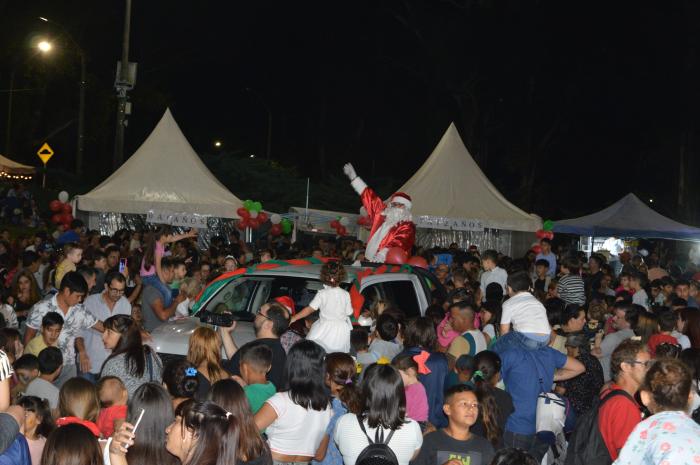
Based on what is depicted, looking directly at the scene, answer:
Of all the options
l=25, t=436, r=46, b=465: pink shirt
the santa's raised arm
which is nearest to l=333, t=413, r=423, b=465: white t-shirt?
l=25, t=436, r=46, b=465: pink shirt

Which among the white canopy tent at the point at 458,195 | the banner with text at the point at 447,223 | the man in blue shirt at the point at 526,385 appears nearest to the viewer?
the man in blue shirt at the point at 526,385

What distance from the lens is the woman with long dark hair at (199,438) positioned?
4.16 metres

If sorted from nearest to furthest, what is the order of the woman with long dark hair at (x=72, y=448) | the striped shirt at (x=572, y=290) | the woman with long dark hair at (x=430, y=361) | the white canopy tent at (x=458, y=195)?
1. the woman with long dark hair at (x=72, y=448)
2. the woman with long dark hair at (x=430, y=361)
3. the striped shirt at (x=572, y=290)
4. the white canopy tent at (x=458, y=195)

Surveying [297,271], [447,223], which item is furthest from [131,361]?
[447,223]

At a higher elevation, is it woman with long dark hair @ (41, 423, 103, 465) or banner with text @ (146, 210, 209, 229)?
banner with text @ (146, 210, 209, 229)

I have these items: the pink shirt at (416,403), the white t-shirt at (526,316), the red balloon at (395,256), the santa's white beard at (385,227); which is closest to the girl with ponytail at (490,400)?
the pink shirt at (416,403)

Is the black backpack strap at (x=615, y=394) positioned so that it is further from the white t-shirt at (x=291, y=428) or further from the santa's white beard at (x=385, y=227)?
the santa's white beard at (x=385, y=227)

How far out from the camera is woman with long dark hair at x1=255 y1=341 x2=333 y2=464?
587 centimetres

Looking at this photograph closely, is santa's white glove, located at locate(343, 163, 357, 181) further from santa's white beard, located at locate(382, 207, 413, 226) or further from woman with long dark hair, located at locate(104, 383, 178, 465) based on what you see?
woman with long dark hair, located at locate(104, 383, 178, 465)

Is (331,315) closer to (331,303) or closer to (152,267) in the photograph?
(331,303)

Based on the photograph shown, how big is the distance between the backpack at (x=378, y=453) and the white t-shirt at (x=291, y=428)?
Answer: 18.0 inches

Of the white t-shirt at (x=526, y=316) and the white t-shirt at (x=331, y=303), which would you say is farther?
the white t-shirt at (x=331, y=303)

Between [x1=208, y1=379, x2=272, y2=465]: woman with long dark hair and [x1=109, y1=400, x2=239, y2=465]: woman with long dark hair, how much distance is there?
441 mm

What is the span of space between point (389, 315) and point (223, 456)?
388cm
